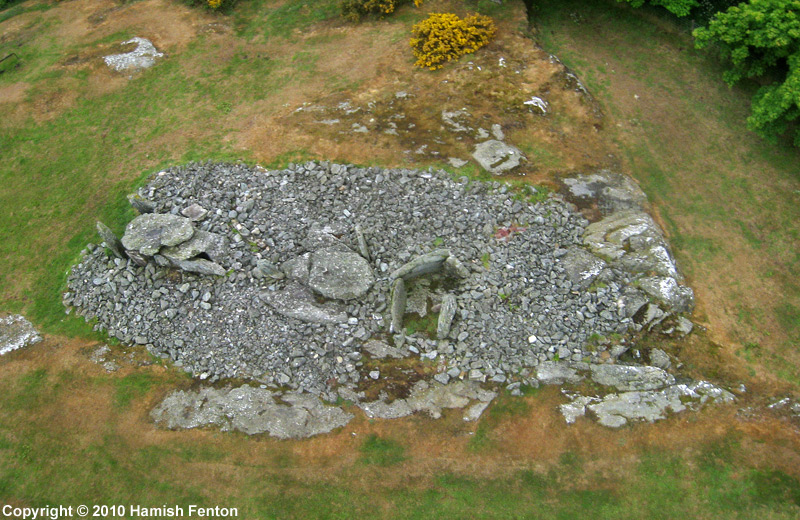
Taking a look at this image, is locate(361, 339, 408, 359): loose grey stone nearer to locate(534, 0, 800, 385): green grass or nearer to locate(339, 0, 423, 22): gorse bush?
locate(534, 0, 800, 385): green grass

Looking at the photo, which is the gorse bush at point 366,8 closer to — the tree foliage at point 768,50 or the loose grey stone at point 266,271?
the tree foliage at point 768,50

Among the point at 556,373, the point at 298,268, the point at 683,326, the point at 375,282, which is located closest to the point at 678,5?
the point at 683,326

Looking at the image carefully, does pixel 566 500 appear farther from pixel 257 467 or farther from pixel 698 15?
pixel 698 15

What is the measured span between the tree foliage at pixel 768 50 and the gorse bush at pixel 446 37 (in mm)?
13725

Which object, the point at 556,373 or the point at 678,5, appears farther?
the point at 678,5

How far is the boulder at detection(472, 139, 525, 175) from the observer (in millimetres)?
27625

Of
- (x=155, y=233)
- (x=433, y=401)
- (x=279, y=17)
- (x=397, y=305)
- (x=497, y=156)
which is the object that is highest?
(x=279, y=17)

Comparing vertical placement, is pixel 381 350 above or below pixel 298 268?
below

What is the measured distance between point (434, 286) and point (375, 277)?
297 cm

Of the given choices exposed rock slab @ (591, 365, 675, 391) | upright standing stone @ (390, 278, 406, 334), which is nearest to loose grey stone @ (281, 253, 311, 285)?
upright standing stone @ (390, 278, 406, 334)

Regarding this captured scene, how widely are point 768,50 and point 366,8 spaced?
90.2 feet

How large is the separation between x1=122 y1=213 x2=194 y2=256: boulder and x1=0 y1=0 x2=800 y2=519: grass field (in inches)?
152

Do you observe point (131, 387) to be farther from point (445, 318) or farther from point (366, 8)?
point (366, 8)

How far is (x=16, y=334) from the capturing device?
2323 cm
